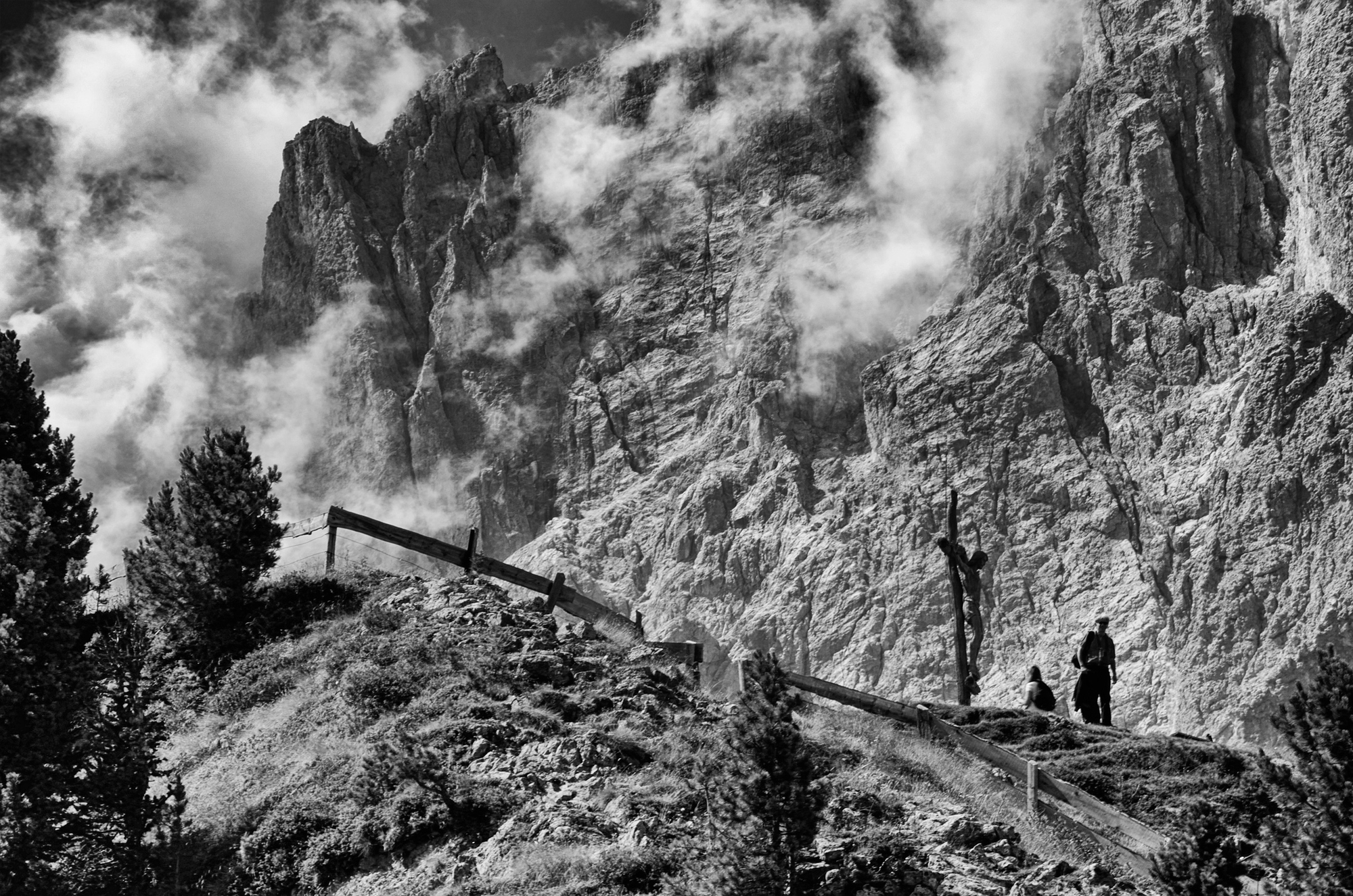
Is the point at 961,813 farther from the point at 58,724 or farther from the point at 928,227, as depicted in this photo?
the point at 928,227

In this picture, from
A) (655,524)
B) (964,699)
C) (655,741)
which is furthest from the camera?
(655,524)

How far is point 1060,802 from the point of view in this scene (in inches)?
961

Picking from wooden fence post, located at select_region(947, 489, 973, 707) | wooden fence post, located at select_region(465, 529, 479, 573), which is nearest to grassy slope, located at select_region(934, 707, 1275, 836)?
wooden fence post, located at select_region(947, 489, 973, 707)

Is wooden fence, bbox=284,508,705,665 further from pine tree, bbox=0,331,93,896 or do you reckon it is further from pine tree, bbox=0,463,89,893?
pine tree, bbox=0,463,89,893

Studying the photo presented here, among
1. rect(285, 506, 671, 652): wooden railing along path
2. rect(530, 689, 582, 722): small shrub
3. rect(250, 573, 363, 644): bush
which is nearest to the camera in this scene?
rect(530, 689, 582, 722): small shrub

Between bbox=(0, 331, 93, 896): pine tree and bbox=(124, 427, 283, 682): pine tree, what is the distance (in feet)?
8.83

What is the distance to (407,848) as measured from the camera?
2038cm

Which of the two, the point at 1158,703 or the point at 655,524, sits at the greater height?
the point at 655,524

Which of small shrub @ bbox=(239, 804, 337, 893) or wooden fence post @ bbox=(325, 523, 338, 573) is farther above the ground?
wooden fence post @ bbox=(325, 523, 338, 573)

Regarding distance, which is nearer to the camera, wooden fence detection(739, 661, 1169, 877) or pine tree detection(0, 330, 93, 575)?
wooden fence detection(739, 661, 1169, 877)

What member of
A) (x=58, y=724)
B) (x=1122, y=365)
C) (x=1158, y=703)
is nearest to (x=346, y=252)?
(x=1122, y=365)

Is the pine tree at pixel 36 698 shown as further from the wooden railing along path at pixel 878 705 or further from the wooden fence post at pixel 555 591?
the wooden fence post at pixel 555 591

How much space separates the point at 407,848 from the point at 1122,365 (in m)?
66.1

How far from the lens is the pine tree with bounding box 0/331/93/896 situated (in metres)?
20.9
